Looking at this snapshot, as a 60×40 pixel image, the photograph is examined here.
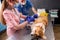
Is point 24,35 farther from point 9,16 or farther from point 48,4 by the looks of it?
point 48,4

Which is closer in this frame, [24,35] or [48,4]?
[24,35]

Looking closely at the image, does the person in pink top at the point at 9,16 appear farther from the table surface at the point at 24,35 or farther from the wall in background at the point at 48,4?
the wall in background at the point at 48,4

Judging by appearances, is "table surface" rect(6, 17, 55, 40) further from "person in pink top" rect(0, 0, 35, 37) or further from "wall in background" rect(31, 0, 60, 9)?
"wall in background" rect(31, 0, 60, 9)

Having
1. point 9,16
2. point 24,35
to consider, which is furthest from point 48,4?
point 9,16

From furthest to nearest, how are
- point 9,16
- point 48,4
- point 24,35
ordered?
point 48,4, point 24,35, point 9,16

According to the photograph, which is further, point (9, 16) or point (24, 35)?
point (24, 35)

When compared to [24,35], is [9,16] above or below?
above

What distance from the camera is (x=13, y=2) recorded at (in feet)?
5.30

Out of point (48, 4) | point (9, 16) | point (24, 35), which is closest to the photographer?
point (9, 16)

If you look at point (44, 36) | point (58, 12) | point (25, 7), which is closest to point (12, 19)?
point (44, 36)

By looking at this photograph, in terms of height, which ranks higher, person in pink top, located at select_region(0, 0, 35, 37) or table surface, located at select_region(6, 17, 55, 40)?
person in pink top, located at select_region(0, 0, 35, 37)

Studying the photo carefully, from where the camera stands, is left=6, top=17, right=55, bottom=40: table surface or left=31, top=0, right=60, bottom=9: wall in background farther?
left=31, top=0, right=60, bottom=9: wall in background

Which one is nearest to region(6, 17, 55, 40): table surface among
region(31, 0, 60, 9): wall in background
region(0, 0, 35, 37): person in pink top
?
region(0, 0, 35, 37): person in pink top

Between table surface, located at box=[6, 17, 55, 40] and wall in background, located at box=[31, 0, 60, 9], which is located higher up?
wall in background, located at box=[31, 0, 60, 9]
